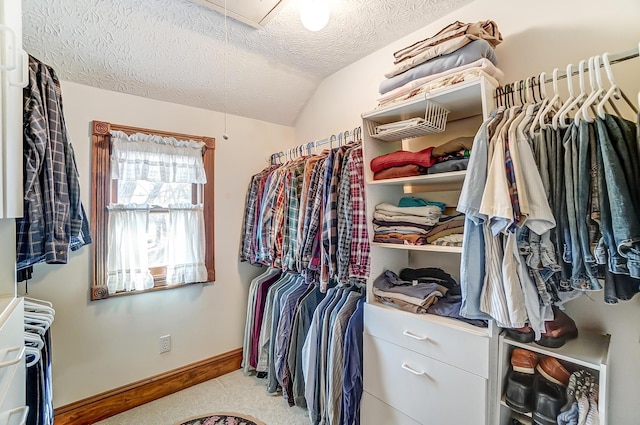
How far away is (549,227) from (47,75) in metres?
1.96

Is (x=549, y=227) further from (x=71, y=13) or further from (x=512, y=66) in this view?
(x=71, y=13)

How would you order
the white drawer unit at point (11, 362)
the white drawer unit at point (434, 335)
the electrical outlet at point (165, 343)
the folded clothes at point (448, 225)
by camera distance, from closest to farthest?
1. the white drawer unit at point (11, 362)
2. the white drawer unit at point (434, 335)
3. the folded clothes at point (448, 225)
4. the electrical outlet at point (165, 343)

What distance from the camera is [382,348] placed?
152cm

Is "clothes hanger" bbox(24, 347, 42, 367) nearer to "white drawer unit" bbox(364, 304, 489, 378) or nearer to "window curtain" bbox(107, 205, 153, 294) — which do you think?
"window curtain" bbox(107, 205, 153, 294)

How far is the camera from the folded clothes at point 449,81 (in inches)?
49.1

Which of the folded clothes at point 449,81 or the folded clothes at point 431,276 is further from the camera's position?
the folded clothes at point 431,276

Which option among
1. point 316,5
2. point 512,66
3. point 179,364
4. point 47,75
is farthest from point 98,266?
point 512,66

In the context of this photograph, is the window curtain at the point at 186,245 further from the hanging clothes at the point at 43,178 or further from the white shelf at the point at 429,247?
the white shelf at the point at 429,247

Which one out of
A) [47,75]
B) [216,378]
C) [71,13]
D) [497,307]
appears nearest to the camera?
[497,307]

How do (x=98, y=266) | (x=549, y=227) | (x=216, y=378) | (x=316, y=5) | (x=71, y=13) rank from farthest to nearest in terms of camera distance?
(x=216, y=378) → (x=98, y=266) → (x=71, y=13) → (x=316, y=5) → (x=549, y=227)

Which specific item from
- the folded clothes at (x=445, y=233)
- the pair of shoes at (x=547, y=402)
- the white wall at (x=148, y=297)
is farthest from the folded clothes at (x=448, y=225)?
the white wall at (x=148, y=297)

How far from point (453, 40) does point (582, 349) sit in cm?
134

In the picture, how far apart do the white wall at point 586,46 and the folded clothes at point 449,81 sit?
32 centimetres

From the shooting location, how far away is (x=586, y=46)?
127 centimetres
